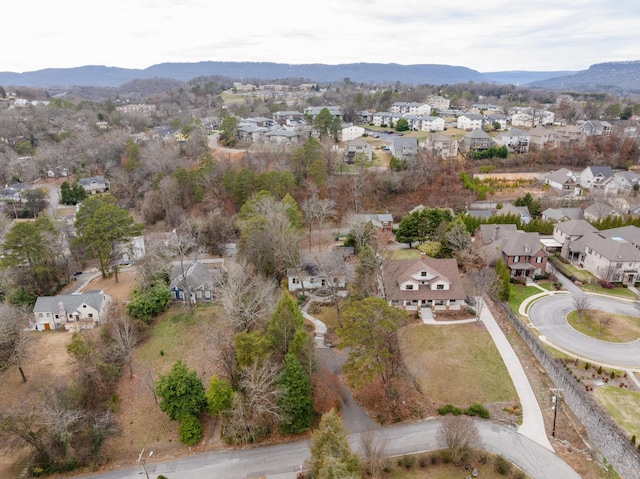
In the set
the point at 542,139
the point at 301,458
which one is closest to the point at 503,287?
the point at 301,458

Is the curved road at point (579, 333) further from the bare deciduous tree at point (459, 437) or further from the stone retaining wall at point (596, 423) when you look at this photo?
the bare deciduous tree at point (459, 437)

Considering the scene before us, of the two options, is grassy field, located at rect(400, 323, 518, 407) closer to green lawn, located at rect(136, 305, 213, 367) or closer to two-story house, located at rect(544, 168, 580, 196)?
green lawn, located at rect(136, 305, 213, 367)

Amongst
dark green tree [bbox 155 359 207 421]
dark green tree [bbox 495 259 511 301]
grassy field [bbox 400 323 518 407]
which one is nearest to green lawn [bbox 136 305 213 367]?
dark green tree [bbox 155 359 207 421]

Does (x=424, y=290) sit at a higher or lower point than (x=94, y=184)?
lower

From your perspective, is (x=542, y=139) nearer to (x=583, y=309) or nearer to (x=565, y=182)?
(x=565, y=182)

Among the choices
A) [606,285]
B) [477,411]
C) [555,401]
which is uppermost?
[606,285]

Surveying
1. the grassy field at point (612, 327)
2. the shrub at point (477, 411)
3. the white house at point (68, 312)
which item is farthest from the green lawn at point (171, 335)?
the grassy field at point (612, 327)

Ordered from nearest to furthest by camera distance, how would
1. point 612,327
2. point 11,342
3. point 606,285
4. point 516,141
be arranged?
1. point 11,342
2. point 612,327
3. point 606,285
4. point 516,141
